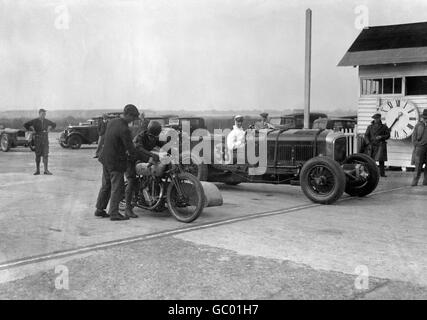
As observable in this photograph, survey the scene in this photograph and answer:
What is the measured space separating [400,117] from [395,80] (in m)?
1.23

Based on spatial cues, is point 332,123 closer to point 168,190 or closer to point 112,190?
point 168,190

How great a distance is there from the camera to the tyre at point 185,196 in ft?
24.6

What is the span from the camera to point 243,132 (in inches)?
428

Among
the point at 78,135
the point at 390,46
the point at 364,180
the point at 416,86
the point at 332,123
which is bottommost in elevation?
the point at 364,180

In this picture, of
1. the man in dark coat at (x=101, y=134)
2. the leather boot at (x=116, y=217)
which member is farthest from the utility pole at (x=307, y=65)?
the leather boot at (x=116, y=217)

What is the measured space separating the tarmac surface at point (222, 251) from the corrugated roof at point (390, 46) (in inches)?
275

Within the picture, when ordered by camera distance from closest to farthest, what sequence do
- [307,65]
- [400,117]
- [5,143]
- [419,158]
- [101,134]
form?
[419,158], [400,117], [307,65], [101,134], [5,143]

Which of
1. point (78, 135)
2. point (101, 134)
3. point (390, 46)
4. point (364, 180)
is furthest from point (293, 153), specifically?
point (78, 135)

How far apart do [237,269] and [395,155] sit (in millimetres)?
12120

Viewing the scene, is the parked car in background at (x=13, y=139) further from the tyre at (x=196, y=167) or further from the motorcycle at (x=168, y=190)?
the motorcycle at (x=168, y=190)

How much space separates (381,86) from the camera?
54.0 ft

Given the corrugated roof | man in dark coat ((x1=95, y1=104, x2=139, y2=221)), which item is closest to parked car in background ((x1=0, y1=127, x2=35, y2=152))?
the corrugated roof

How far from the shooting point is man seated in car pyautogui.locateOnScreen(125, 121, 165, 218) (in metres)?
7.92
